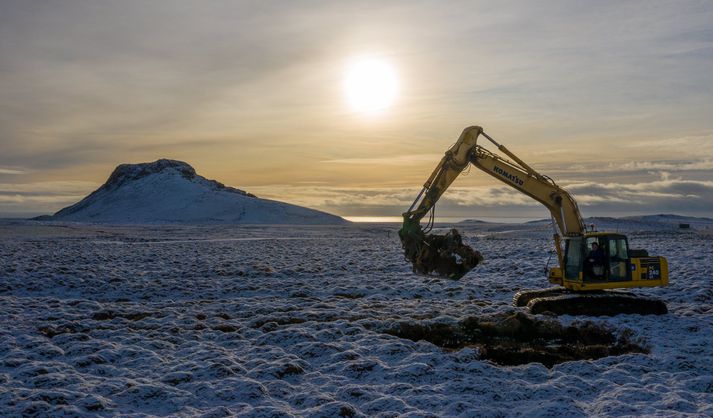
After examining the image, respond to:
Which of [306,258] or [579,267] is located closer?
[579,267]

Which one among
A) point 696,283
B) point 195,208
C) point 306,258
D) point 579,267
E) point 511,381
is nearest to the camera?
point 511,381

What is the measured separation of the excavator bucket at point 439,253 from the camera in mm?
20234

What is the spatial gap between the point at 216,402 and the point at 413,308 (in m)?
10.7

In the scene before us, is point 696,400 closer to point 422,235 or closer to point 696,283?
point 422,235

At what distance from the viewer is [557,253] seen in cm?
2000

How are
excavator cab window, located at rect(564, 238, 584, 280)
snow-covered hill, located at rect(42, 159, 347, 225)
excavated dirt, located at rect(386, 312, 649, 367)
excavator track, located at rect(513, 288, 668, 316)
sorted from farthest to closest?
1. snow-covered hill, located at rect(42, 159, 347, 225)
2. excavator cab window, located at rect(564, 238, 584, 280)
3. excavator track, located at rect(513, 288, 668, 316)
4. excavated dirt, located at rect(386, 312, 649, 367)

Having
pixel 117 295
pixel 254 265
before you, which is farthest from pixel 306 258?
pixel 117 295

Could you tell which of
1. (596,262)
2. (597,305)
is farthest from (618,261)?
(597,305)

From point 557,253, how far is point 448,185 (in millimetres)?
4318

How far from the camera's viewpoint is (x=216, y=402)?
1169 cm

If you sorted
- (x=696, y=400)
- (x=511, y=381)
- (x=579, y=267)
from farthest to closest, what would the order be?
1. (x=579, y=267)
2. (x=511, y=381)
3. (x=696, y=400)

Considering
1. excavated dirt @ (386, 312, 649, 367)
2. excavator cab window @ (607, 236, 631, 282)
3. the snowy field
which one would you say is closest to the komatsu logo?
excavator cab window @ (607, 236, 631, 282)

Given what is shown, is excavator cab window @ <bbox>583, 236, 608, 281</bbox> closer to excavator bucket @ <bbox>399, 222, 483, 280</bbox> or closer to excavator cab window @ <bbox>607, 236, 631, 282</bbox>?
excavator cab window @ <bbox>607, 236, 631, 282</bbox>

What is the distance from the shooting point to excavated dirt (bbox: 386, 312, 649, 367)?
49.1 feet
